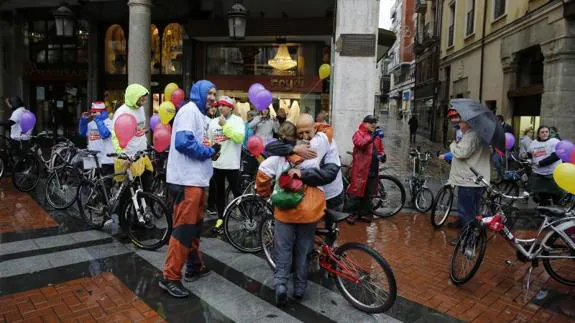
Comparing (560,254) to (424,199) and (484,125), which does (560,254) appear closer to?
(484,125)

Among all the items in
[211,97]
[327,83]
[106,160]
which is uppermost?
[327,83]

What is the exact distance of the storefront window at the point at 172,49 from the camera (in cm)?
1535

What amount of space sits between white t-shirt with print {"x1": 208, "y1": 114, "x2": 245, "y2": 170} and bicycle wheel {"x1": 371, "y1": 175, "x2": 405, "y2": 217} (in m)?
2.66

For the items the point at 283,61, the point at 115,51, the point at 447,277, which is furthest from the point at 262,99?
the point at 115,51

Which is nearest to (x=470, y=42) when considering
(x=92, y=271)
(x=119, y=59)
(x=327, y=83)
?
(x=327, y=83)

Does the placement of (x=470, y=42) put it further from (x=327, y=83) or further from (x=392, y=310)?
(x=392, y=310)

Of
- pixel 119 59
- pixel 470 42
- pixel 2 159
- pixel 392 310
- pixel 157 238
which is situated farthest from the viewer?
pixel 470 42

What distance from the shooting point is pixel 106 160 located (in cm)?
668

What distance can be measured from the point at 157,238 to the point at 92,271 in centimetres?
110

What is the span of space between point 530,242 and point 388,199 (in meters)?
3.30

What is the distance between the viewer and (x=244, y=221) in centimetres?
552

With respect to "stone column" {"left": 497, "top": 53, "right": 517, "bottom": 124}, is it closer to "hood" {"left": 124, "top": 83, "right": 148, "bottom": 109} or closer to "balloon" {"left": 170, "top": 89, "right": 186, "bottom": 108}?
"balloon" {"left": 170, "top": 89, "right": 186, "bottom": 108}

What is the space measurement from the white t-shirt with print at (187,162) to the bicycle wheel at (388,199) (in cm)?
424

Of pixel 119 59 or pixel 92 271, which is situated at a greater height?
pixel 119 59
